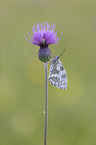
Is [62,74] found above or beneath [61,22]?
beneath

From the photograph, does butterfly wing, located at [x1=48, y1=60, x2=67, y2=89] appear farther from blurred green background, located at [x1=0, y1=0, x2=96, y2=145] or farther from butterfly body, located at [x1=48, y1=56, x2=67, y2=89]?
blurred green background, located at [x1=0, y1=0, x2=96, y2=145]

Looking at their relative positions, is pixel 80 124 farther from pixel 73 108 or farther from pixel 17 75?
pixel 17 75

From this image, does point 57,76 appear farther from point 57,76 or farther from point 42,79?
point 42,79

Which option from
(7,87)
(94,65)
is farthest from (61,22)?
(7,87)

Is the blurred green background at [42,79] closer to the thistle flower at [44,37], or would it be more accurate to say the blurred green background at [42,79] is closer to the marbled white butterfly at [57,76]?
the marbled white butterfly at [57,76]

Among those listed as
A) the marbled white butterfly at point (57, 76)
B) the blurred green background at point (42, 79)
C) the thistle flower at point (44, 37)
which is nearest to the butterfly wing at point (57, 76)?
the marbled white butterfly at point (57, 76)

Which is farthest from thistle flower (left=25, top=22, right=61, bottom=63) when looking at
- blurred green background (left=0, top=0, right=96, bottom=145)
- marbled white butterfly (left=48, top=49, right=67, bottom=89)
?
blurred green background (left=0, top=0, right=96, bottom=145)

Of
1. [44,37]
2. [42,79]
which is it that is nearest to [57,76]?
[44,37]

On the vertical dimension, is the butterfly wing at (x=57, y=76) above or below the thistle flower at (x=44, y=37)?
below
